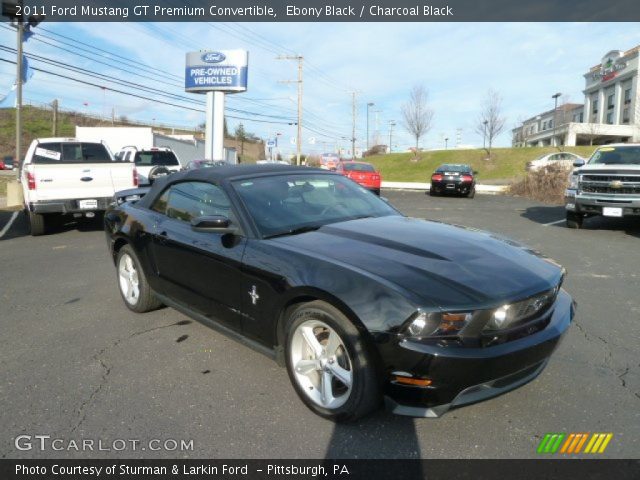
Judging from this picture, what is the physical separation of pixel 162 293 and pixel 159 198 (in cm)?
92

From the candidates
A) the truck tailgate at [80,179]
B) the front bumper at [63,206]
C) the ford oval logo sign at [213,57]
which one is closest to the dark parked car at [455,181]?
the truck tailgate at [80,179]

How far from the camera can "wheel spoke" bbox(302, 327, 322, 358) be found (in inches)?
112

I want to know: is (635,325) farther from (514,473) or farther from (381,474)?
(381,474)

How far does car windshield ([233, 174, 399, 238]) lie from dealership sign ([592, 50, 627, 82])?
251 feet

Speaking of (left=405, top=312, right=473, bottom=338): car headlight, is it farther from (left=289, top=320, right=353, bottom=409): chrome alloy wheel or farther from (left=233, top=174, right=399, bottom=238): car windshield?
(left=233, top=174, right=399, bottom=238): car windshield

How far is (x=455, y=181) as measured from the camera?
20.7 m

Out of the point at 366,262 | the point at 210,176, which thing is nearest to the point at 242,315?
the point at 366,262

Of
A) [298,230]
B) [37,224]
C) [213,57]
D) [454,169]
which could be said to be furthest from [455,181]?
[213,57]

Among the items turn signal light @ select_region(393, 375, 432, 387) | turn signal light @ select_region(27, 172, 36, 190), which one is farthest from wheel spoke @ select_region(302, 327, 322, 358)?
turn signal light @ select_region(27, 172, 36, 190)

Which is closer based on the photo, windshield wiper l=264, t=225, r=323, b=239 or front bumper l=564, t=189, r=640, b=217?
windshield wiper l=264, t=225, r=323, b=239

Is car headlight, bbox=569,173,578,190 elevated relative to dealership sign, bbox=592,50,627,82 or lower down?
lower down

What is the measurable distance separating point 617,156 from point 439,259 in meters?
10.1

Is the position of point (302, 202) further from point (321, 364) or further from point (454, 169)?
point (454, 169)

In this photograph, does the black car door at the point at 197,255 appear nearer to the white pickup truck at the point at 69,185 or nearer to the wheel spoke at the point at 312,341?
the wheel spoke at the point at 312,341
